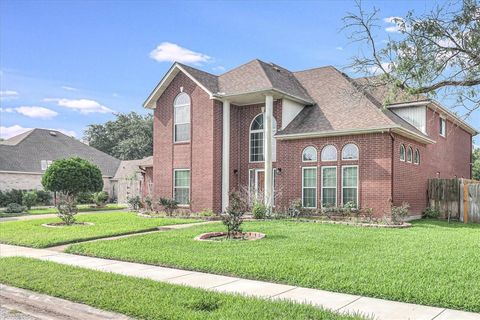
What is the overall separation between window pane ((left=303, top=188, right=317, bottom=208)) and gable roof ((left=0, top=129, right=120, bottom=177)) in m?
27.5

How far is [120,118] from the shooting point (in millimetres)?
67562

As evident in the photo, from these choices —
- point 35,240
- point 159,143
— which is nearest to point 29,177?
point 159,143

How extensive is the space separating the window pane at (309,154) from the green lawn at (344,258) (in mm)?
5636

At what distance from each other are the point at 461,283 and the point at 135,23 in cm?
1160

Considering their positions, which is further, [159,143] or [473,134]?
[473,134]

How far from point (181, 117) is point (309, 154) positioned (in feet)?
22.6

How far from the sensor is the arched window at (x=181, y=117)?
72.2 feet

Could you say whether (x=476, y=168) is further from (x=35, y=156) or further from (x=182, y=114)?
(x=35, y=156)

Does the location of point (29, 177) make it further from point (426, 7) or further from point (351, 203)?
point (426, 7)

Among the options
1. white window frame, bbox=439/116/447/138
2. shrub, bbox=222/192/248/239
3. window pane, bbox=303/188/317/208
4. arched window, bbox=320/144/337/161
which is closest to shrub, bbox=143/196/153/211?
window pane, bbox=303/188/317/208

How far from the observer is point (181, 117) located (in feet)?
73.0

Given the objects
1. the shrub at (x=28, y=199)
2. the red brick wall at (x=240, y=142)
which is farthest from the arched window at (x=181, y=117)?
the shrub at (x=28, y=199)

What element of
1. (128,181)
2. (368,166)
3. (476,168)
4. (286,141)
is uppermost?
(286,141)

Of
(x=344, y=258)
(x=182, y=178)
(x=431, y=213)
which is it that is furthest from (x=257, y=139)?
(x=344, y=258)
